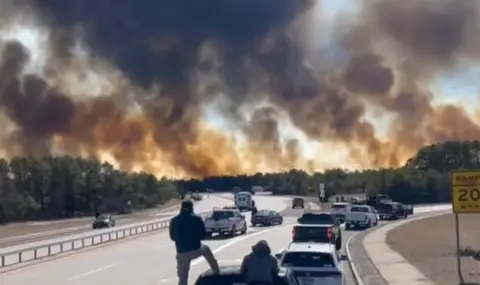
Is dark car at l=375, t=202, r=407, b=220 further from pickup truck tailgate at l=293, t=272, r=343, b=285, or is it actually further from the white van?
pickup truck tailgate at l=293, t=272, r=343, b=285

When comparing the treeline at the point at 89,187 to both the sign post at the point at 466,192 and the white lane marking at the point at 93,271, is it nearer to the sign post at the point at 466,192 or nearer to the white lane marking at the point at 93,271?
the white lane marking at the point at 93,271

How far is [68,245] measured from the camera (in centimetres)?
4553

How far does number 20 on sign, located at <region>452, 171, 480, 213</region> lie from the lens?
82.4 feet

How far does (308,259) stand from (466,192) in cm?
827

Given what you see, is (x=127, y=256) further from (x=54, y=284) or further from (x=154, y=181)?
(x=154, y=181)

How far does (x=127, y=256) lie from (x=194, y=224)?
2189 cm

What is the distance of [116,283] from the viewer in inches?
977

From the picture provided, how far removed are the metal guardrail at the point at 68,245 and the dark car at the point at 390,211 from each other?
64.8 ft

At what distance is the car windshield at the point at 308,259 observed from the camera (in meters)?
18.7

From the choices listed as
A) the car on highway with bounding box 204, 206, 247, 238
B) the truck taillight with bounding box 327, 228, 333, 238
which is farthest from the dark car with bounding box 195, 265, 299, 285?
the car on highway with bounding box 204, 206, 247, 238

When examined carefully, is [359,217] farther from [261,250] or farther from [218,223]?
[261,250]

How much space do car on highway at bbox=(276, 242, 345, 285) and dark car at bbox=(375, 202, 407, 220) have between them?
60098mm

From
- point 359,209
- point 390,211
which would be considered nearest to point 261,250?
point 359,209

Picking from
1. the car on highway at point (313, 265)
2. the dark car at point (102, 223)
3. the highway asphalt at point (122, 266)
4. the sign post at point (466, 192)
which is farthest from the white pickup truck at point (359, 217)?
the car on highway at point (313, 265)
